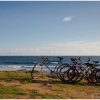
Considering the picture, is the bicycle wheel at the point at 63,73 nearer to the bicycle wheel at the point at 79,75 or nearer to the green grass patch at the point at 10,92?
the bicycle wheel at the point at 79,75

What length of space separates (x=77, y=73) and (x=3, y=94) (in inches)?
193

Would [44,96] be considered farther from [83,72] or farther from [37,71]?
[37,71]

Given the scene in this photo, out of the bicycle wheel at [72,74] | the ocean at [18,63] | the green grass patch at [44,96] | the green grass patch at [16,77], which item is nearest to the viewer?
the green grass patch at [44,96]

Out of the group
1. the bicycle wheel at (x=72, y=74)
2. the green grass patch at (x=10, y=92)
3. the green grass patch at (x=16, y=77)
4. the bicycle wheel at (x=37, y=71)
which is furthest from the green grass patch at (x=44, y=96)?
the bicycle wheel at (x=37, y=71)

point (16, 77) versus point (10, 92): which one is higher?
point (16, 77)

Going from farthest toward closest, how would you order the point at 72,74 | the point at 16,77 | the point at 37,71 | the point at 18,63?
1. the point at 18,63
2. the point at 37,71
3. the point at 16,77
4. the point at 72,74

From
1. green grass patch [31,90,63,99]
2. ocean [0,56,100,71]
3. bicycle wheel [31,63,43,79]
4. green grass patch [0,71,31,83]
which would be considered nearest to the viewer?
green grass patch [31,90,63,99]

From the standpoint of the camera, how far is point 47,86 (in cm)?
1266

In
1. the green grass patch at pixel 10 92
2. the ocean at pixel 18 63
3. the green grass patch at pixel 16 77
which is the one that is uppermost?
the ocean at pixel 18 63

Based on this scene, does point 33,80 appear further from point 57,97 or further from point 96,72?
point 57,97

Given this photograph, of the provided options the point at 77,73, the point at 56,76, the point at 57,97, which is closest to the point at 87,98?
the point at 57,97

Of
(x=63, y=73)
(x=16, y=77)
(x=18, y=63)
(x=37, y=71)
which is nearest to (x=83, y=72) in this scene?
(x=63, y=73)

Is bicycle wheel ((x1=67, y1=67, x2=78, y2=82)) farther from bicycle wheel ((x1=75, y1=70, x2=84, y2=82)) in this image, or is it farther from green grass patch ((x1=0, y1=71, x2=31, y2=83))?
green grass patch ((x1=0, y1=71, x2=31, y2=83))

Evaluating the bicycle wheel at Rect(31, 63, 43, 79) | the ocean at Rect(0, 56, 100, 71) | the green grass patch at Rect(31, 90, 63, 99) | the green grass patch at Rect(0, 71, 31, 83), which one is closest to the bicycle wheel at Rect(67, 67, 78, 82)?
the bicycle wheel at Rect(31, 63, 43, 79)
